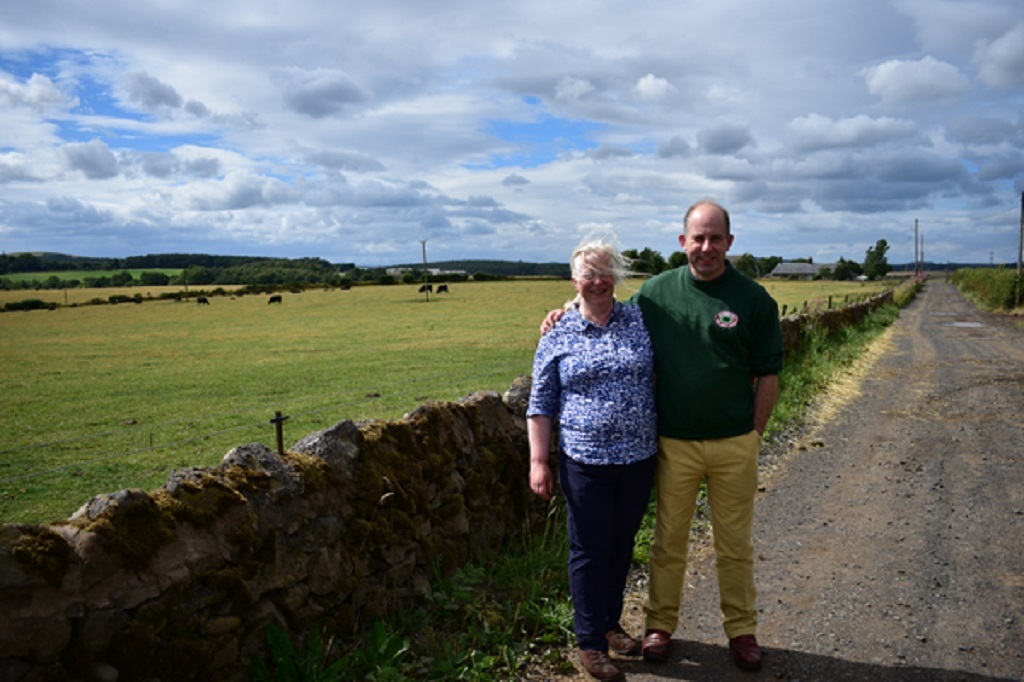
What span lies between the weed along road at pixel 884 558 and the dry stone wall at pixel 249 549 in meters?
1.39

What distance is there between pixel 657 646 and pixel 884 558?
2365 millimetres

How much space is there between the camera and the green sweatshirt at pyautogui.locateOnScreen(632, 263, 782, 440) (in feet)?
13.4

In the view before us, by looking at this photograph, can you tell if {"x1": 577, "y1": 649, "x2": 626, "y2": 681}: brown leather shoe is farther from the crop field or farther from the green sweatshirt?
the crop field

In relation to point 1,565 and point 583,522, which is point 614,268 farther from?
point 1,565

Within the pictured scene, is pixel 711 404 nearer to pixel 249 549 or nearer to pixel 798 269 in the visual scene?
pixel 249 549

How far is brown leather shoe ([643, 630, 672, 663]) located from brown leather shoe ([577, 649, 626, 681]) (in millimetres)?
249

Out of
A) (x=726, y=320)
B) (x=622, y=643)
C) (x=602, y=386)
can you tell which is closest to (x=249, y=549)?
(x=602, y=386)

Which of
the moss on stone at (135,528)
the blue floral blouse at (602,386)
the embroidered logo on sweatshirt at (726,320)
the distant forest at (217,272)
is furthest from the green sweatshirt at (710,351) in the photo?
the distant forest at (217,272)

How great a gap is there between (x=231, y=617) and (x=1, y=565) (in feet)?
3.31

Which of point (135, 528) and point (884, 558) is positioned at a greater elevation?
point (135, 528)

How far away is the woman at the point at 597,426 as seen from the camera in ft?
13.1

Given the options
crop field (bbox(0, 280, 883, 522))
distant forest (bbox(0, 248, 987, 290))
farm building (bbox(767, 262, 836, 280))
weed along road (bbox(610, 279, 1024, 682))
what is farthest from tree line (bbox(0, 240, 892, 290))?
weed along road (bbox(610, 279, 1024, 682))

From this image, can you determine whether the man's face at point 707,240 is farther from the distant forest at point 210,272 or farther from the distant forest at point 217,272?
the distant forest at point 210,272

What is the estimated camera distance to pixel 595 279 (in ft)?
12.9
